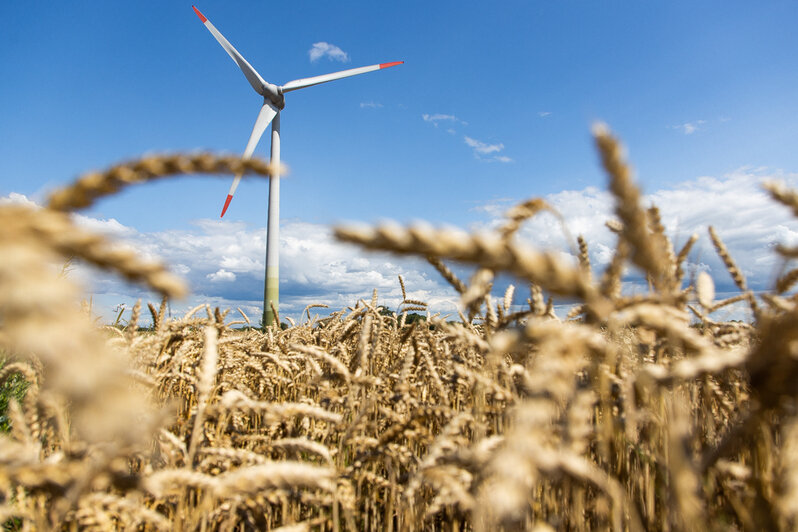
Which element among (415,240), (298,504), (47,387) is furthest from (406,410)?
(415,240)

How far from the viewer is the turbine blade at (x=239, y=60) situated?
21.1 m

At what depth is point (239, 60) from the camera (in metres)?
22.8

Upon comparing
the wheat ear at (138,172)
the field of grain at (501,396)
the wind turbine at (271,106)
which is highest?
the wind turbine at (271,106)

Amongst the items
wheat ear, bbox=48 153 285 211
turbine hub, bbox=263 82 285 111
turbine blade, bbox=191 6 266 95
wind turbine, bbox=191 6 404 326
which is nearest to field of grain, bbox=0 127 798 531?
wheat ear, bbox=48 153 285 211

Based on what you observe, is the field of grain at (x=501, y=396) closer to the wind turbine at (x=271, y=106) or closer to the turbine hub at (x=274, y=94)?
the wind turbine at (x=271, y=106)

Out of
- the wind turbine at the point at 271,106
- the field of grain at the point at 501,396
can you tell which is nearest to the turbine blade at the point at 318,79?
the wind turbine at the point at 271,106

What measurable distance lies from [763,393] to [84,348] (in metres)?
1.43

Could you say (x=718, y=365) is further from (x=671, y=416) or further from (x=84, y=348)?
(x=84, y=348)

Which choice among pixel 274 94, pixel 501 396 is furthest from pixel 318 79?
pixel 501 396

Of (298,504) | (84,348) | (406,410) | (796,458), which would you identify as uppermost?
(84,348)

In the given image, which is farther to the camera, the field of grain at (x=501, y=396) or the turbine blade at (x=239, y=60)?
→ the turbine blade at (x=239, y=60)

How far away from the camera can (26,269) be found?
22.8 inches

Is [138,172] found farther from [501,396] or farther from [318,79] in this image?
[318,79]

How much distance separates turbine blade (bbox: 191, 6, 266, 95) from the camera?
69.1 feet
